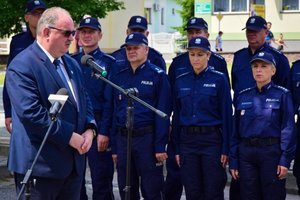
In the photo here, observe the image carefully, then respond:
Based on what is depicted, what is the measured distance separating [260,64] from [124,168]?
167 centimetres

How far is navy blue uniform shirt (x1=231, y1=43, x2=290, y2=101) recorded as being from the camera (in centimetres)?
598

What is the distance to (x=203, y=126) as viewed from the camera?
5438 mm

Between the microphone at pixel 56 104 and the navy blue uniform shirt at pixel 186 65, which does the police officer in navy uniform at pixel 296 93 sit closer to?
the navy blue uniform shirt at pixel 186 65

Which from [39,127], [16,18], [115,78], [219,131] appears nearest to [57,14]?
[39,127]

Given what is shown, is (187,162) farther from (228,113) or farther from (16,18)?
(16,18)

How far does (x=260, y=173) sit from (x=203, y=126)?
0.69m

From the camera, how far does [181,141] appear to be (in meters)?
5.60

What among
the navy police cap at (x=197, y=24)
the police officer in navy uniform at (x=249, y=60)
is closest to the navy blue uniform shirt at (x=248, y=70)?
the police officer in navy uniform at (x=249, y=60)

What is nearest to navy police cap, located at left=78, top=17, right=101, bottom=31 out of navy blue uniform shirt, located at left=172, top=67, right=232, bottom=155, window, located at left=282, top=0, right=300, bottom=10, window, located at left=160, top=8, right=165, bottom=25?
navy blue uniform shirt, located at left=172, top=67, right=232, bottom=155

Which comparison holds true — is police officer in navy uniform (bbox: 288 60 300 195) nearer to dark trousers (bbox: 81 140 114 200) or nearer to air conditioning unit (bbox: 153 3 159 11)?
dark trousers (bbox: 81 140 114 200)

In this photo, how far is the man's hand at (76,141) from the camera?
399cm

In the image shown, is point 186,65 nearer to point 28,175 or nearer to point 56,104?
point 56,104

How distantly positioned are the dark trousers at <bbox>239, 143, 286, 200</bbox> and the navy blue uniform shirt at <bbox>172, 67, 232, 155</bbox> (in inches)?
10.1

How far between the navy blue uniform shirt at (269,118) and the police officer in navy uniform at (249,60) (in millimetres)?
716
